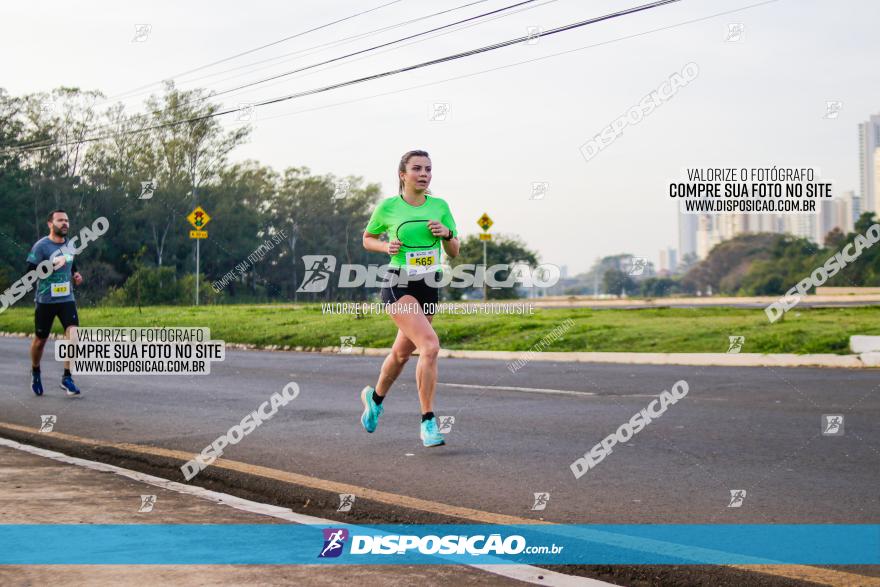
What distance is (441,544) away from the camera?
4562mm

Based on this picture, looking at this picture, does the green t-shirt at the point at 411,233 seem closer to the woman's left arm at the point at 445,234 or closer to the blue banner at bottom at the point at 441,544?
the woman's left arm at the point at 445,234

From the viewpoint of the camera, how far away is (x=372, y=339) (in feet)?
69.4

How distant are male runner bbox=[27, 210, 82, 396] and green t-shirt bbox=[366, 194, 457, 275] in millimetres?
5397

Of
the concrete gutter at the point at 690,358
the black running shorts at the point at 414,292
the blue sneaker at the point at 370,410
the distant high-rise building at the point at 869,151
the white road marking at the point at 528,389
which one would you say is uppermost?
the distant high-rise building at the point at 869,151

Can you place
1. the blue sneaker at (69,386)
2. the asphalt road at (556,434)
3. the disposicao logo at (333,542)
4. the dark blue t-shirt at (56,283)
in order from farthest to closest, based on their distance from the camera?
1. the blue sneaker at (69,386)
2. the dark blue t-shirt at (56,283)
3. the asphalt road at (556,434)
4. the disposicao logo at (333,542)

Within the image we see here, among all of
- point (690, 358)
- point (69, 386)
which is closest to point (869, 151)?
point (690, 358)

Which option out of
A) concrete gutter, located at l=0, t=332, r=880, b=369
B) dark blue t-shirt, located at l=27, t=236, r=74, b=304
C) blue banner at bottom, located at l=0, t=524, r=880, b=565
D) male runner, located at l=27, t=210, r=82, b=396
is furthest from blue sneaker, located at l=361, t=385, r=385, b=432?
concrete gutter, located at l=0, t=332, r=880, b=369

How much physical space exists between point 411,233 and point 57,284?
605cm

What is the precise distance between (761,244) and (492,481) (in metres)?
92.3

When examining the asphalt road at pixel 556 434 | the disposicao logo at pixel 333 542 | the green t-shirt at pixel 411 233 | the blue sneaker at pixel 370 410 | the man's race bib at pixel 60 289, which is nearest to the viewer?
the disposicao logo at pixel 333 542

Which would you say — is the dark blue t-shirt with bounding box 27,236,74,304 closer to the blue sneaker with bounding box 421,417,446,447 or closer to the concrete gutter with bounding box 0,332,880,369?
the blue sneaker with bounding box 421,417,446,447

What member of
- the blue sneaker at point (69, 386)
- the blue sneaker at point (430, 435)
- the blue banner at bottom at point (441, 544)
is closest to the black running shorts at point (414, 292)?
the blue sneaker at point (430, 435)

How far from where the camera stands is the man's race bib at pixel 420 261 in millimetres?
7234

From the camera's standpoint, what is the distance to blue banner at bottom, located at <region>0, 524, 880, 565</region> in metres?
4.27
